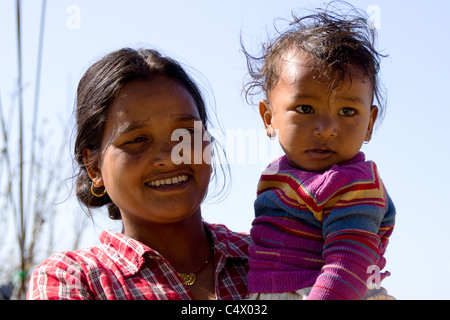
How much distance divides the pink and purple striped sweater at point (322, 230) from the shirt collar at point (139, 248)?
189mm

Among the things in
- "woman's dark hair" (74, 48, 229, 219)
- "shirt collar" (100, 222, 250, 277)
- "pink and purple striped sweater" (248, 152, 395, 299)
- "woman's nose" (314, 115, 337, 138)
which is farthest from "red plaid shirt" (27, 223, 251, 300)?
"woman's nose" (314, 115, 337, 138)

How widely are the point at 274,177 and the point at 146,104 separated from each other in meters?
0.50

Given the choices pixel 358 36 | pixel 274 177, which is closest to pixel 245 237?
pixel 274 177

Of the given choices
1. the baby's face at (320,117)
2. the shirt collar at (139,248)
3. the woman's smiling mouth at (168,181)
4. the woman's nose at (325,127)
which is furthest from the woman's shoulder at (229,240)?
the woman's nose at (325,127)

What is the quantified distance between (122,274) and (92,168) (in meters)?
0.51

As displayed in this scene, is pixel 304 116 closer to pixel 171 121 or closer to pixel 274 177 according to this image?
pixel 274 177

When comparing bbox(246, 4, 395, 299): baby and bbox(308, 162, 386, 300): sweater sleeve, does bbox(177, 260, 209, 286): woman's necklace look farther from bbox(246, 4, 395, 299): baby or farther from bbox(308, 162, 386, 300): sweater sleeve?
bbox(308, 162, 386, 300): sweater sleeve

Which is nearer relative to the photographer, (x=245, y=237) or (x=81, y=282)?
(x=81, y=282)

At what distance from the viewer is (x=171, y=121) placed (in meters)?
2.01

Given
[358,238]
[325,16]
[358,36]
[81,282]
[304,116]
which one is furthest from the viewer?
[325,16]

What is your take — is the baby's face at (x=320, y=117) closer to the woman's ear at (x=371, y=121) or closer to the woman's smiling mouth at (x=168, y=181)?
the woman's ear at (x=371, y=121)

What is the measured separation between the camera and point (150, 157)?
1960mm

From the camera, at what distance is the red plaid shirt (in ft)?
5.86
